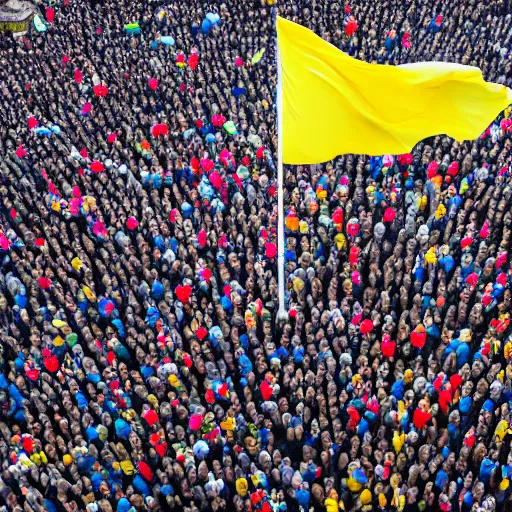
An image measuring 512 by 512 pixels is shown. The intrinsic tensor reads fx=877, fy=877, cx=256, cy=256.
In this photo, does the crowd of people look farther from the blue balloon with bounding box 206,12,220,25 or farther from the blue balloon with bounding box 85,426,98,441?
the blue balloon with bounding box 206,12,220,25

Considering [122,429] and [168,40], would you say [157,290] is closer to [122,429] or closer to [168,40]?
[122,429]

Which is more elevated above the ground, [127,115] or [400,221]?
[127,115]

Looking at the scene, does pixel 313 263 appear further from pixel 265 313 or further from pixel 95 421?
pixel 95 421

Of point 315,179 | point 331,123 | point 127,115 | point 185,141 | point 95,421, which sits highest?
point 127,115

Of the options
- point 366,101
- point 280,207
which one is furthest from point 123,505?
point 366,101

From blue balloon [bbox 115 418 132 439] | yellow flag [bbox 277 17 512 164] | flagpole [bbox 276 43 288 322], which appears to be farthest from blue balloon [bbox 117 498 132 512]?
yellow flag [bbox 277 17 512 164]

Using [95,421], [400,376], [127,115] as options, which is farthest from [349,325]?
[127,115]
